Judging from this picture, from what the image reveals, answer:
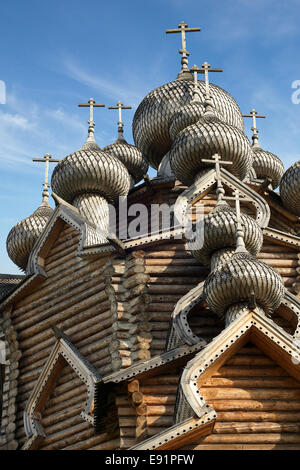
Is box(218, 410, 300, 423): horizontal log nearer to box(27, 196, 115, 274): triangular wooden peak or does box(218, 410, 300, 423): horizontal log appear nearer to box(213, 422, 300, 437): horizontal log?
box(213, 422, 300, 437): horizontal log

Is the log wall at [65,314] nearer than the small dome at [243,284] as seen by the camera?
No

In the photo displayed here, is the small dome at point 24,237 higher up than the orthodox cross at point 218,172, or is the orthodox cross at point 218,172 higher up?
the orthodox cross at point 218,172

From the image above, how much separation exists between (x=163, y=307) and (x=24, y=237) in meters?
4.86

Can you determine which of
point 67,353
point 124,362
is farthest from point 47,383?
point 124,362

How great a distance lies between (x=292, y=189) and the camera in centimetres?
1403

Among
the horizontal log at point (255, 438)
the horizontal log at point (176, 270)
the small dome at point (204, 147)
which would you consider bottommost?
the horizontal log at point (255, 438)

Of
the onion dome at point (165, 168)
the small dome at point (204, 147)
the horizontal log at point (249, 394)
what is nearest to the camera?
the horizontal log at point (249, 394)

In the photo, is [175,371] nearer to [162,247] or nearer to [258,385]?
[258,385]

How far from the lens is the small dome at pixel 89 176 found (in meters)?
14.1

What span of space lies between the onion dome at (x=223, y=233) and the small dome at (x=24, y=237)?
16.4ft

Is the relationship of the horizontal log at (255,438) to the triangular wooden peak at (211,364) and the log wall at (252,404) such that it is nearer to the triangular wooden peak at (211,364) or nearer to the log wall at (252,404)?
the log wall at (252,404)

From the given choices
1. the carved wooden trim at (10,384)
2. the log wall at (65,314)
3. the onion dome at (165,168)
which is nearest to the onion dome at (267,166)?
the onion dome at (165,168)
